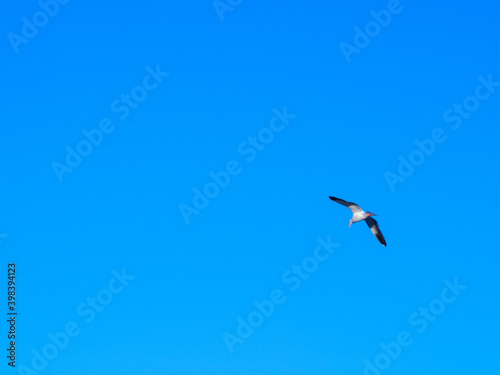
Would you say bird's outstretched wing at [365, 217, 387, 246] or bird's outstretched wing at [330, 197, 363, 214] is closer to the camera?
bird's outstretched wing at [330, 197, 363, 214]

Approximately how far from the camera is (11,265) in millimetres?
58656

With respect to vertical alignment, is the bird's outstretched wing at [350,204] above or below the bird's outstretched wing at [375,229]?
above

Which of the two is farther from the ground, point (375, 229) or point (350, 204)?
point (350, 204)

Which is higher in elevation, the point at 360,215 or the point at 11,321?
the point at 11,321

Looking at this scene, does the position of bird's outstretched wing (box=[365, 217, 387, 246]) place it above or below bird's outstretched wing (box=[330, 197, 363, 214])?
below

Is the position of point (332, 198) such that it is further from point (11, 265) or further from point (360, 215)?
point (11, 265)

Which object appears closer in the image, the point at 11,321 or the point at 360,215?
the point at 11,321

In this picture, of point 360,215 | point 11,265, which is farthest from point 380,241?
point 11,265

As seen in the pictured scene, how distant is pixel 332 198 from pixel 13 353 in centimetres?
2442

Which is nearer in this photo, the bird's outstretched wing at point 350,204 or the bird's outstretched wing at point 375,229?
the bird's outstretched wing at point 350,204

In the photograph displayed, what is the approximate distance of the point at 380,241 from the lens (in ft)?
215

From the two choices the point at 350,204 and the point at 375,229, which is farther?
the point at 375,229

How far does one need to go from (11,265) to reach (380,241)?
2658 cm

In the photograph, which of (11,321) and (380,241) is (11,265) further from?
(380,241)
